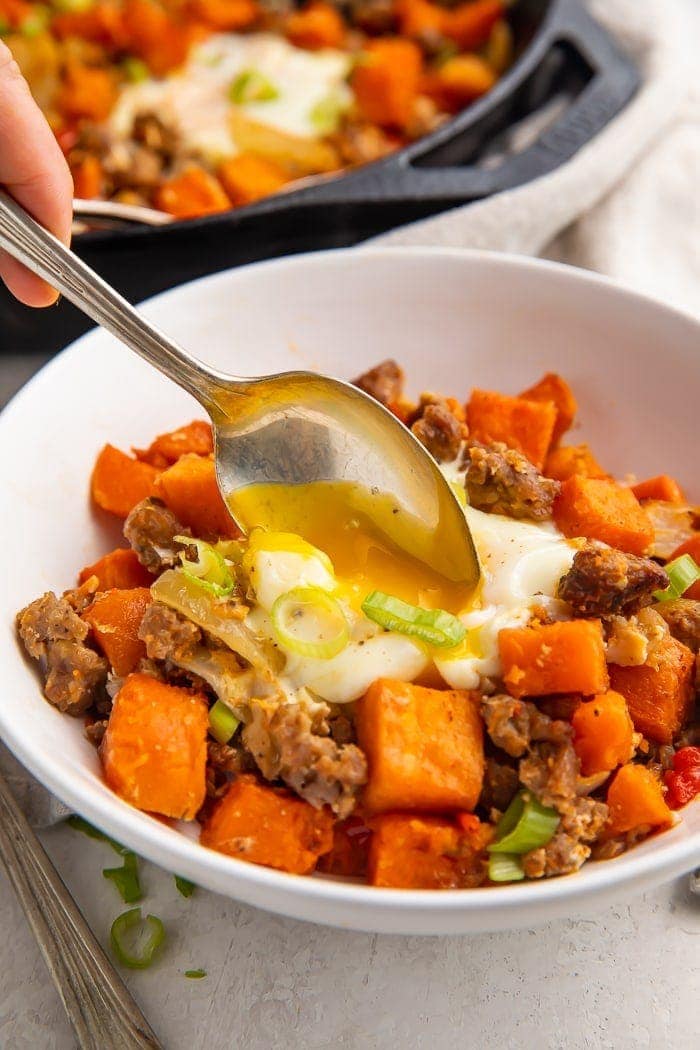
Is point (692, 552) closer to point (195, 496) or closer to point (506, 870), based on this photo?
point (506, 870)

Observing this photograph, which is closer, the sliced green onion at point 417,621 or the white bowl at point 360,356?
the sliced green onion at point 417,621

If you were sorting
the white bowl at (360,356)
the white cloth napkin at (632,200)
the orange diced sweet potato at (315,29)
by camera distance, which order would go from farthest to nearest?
1. the orange diced sweet potato at (315,29)
2. the white cloth napkin at (632,200)
3. the white bowl at (360,356)

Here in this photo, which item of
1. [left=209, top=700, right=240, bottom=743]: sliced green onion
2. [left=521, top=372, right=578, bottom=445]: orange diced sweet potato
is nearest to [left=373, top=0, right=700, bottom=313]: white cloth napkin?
[left=521, top=372, right=578, bottom=445]: orange diced sweet potato

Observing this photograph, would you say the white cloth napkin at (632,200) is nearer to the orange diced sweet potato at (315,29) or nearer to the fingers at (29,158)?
the orange diced sweet potato at (315,29)

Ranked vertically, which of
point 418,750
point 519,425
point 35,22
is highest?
point 519,425

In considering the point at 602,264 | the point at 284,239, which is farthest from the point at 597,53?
the point at 284,239

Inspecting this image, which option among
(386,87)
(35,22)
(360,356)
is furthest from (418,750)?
(35,22)

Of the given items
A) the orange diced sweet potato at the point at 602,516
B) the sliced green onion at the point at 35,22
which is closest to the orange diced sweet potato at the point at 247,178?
the sliced green onion at the point at 35,22
